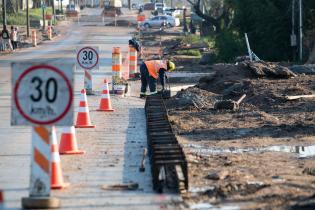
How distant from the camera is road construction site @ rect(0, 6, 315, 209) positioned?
10.4 m

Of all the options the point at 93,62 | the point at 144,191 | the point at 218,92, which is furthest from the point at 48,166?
the point at 218,92

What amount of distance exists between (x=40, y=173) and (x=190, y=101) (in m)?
13.0

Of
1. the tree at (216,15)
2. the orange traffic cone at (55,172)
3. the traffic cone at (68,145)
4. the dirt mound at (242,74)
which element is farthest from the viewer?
the tree at (216,15)

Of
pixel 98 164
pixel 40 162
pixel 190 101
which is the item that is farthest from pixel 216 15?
pixel 40 162

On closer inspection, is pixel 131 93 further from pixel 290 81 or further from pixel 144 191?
pixel 144 191

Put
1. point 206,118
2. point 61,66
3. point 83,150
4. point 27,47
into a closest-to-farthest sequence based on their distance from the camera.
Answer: point 61,66
point 83,150
point 206,118
point 27,47

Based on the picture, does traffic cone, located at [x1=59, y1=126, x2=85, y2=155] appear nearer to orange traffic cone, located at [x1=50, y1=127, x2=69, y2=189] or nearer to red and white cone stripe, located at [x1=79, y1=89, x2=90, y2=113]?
orange traffic cone, located at [x1=50, y1=127, x2=69, y2=189]

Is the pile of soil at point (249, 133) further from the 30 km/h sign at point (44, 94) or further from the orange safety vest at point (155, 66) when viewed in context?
the 30 km/h sign at point (44, 94)

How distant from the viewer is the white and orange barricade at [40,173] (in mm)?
9672

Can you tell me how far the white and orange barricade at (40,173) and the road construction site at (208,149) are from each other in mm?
320

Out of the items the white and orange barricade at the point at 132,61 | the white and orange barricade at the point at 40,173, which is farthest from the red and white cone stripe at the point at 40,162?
the white and orange barricade at the point at 132,61

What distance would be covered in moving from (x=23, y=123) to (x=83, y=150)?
16.7 ft

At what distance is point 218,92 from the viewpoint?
26141 mm

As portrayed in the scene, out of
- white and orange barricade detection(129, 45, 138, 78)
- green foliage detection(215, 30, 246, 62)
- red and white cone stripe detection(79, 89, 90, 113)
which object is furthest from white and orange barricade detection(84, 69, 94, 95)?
green foliage detection(215, 30, 246, 62)
